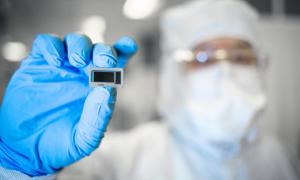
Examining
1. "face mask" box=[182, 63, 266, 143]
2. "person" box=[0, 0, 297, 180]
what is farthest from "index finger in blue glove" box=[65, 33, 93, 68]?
"face mask" box=[182, 63, 266, 143]

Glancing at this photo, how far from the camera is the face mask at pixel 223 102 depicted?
1069mm

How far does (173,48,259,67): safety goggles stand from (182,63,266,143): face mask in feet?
Answer: 0.09

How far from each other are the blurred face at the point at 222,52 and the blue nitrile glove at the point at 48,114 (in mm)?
598

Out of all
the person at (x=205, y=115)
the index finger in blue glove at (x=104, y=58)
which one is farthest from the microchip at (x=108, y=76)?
the person at (x=205, y=115)

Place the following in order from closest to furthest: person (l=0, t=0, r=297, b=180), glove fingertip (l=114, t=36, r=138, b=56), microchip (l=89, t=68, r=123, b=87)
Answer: microchip (l=89, t=68, r=123, b=87) < glove fingertip (l=114, t=36, r=138, b=56) < person (l=0, t=0, r=297, b=180)

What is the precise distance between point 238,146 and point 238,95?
20 cm

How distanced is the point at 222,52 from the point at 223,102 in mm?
212

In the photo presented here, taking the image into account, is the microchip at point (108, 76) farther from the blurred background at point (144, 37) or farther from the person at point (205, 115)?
the blurred background at point (144, 37)

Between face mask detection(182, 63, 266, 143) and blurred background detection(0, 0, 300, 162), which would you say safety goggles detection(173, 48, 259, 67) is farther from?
blurred background detection(0, 0, 300, 162)

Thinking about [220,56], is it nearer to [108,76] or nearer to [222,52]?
[222,52]

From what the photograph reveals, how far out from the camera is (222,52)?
1132mm

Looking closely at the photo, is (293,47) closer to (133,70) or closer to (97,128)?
(133,70)

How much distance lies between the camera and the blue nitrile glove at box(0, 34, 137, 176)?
576mm

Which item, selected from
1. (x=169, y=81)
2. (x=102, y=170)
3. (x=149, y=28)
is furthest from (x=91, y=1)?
(x=102, y=170)
